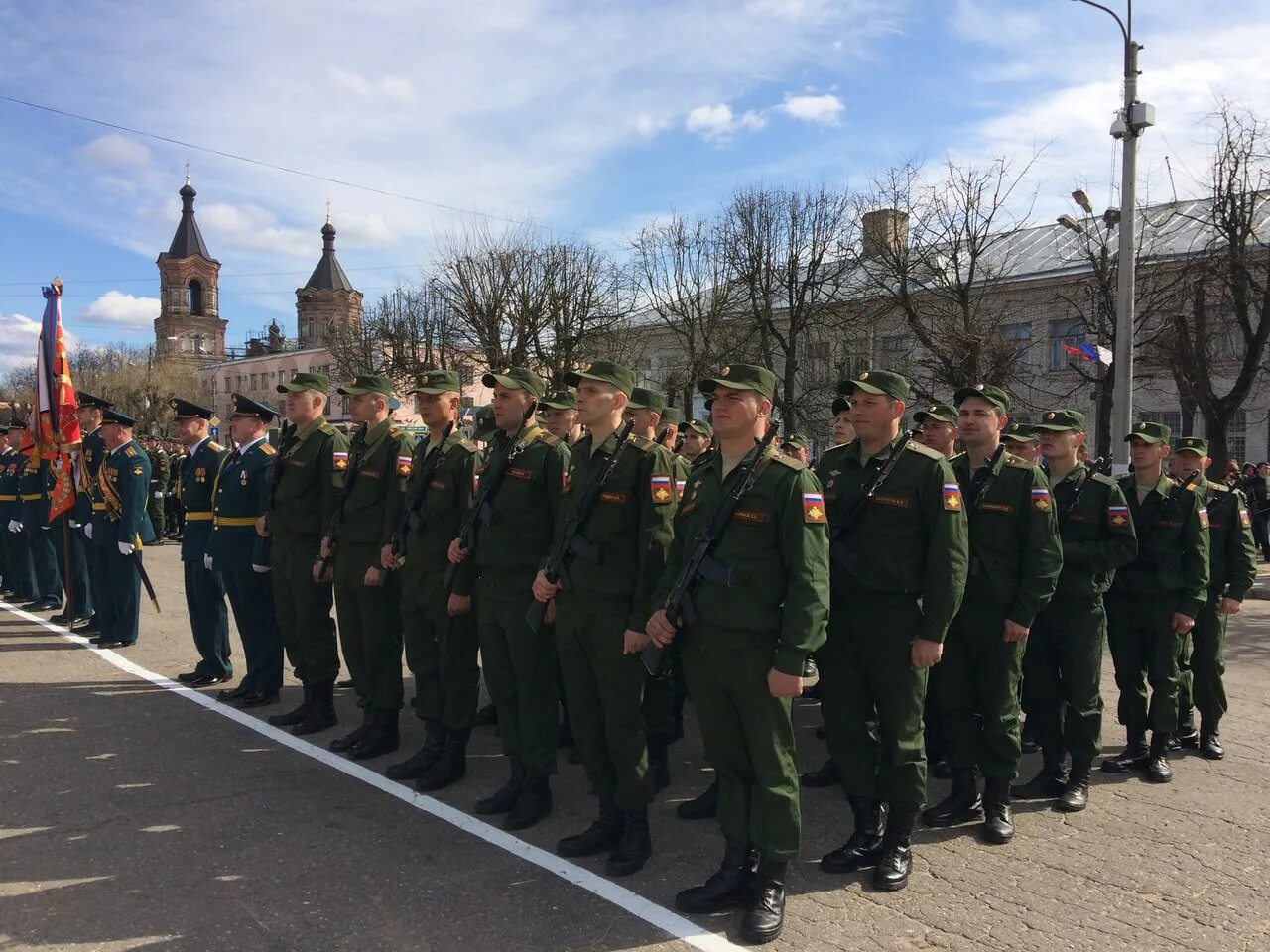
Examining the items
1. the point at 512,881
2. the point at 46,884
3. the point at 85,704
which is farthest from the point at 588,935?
the point at 85,704

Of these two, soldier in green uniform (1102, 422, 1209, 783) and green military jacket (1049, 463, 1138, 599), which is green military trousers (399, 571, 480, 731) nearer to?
green military jacket (1049, 463, 1138, 599)

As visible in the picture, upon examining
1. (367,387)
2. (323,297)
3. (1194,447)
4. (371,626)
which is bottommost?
(371,626)

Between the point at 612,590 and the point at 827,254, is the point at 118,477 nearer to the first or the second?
the point at 612,590

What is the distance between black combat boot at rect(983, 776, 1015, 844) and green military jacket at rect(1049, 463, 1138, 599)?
1.22m

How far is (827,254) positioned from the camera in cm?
2745

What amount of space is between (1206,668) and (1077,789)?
1.61 m

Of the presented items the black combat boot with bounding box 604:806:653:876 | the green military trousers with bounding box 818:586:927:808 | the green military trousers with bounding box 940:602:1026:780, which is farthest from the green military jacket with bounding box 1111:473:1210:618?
the black combat boot with bounding box 604:806:653:876

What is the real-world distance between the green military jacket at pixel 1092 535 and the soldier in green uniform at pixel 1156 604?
29cm

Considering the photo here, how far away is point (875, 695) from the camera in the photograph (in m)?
4.11

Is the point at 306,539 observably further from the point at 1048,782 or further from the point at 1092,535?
the point at 1092,535

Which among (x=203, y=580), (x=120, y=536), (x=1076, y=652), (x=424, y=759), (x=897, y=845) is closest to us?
(x=897, y=845)

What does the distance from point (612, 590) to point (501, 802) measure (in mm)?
1351

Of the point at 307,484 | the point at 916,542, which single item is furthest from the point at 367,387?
the point at 916,542

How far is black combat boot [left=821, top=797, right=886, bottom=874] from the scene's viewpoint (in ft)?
13.3
